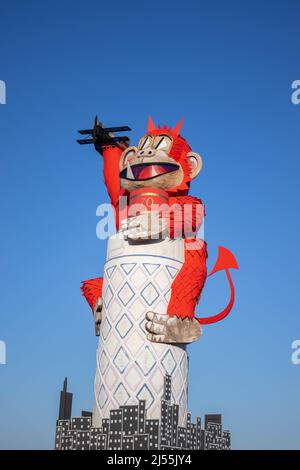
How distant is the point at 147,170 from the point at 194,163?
56.1 inches

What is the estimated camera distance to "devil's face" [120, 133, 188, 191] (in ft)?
65.3

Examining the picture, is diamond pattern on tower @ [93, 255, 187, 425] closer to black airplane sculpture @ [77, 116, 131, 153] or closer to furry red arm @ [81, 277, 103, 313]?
furry red arm @ [81, 277, 103, 313]

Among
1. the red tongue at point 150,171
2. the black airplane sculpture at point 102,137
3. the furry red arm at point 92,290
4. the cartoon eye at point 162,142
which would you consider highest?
the black airplane sculpture at point 102,137

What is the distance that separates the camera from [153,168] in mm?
20000

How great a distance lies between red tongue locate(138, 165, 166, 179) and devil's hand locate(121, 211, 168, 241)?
1.19 metres

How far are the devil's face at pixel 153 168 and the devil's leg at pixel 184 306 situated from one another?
1.90 m

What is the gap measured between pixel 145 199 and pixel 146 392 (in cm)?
513

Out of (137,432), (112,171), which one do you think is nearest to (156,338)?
(137,432)

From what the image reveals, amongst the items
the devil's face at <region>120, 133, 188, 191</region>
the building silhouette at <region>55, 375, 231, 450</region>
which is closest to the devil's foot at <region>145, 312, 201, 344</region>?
the building silhouette at <region>55, 375, 231, 450</region>

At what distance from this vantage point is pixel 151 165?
787 inches

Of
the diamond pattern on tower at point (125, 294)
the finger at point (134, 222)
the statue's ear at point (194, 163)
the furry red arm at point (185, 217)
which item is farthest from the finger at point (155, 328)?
the statue's ear at point (194, 163)

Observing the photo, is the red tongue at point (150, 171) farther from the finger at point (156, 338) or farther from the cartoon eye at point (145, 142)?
the finger at point (156, 338)

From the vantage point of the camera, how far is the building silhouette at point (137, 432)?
16583 mm
